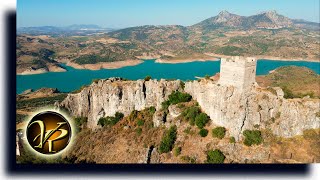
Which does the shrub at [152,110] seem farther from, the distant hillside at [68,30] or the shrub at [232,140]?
the distant hillside at [68,30]

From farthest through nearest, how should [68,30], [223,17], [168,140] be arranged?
[68,30], [223,17], [168,140]

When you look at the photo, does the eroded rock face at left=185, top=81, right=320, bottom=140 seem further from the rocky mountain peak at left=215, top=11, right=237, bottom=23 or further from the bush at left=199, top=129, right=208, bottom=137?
the rocky mountain peak at left=215, top=11, right=237, bottom=23

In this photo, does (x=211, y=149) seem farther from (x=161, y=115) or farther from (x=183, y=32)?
(x=183, y=32)

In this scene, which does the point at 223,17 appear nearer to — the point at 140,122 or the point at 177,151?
the point at 140,122

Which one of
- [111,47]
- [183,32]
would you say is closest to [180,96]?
[111,47]

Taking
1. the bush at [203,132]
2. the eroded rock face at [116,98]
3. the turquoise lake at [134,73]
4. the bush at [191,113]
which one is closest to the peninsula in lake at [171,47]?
the turquoise lake at [134,73]
